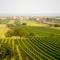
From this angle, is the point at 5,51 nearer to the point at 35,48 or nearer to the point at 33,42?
the point at 35,48

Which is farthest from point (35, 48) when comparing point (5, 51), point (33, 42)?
point (5, 51)

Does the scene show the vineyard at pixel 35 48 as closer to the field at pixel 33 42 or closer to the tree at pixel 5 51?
the field at pixel 33 42

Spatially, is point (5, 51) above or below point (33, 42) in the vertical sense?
below

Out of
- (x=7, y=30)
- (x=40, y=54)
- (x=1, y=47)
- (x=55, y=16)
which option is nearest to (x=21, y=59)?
(x=40, y=54)

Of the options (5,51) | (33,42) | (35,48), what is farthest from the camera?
(33,42)

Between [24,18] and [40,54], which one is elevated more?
[24,18]

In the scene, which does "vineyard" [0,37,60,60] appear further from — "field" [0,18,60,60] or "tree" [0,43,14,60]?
"tree" [0,43,14,60]

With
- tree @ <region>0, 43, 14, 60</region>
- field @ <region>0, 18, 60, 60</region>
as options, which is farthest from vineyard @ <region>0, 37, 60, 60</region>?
tree @ <region>0, 43, 14, 60</region>

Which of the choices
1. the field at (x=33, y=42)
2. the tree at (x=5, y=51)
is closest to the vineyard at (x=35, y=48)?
the field at (x=33, y=42)

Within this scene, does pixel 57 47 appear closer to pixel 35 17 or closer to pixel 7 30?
pixel 7 30
